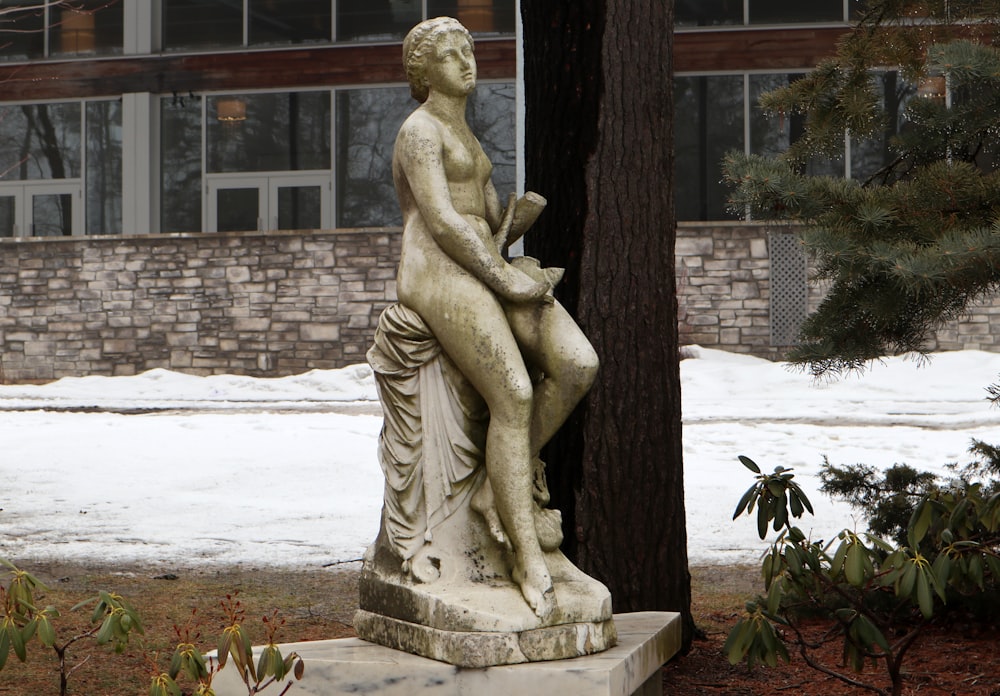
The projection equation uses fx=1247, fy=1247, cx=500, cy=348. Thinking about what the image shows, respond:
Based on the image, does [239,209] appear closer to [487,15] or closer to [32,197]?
[32,197]

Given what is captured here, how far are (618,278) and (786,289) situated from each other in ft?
38.8

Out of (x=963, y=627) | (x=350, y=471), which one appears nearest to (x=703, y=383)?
(x=350, y=471)

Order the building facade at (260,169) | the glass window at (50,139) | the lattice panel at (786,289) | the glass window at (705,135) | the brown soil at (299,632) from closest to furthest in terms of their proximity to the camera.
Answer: the brown soil at (299,632) < the lattice panel at (786,289) < the building facade at (260,169) < the glass window at (705,135) < the glass window at (50,139)

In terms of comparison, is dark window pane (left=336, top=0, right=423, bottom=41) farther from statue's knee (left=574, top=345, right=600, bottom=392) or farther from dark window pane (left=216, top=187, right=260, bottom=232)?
statue's knee (left=574, top=345, right=600, bottom=392)

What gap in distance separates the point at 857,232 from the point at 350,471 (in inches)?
246

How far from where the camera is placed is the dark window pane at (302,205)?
19.3 m

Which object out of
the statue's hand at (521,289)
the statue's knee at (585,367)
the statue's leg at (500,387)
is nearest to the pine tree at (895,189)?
the statue's knee at (585,367)

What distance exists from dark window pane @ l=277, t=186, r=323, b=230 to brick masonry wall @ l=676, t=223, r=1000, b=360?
19.7 feet

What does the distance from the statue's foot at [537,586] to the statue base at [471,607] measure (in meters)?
0.02

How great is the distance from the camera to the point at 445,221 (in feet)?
11.1

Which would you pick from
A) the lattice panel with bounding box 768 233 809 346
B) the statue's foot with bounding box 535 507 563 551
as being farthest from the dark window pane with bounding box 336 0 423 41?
the statue's foot with bounding box 535 507 563 551

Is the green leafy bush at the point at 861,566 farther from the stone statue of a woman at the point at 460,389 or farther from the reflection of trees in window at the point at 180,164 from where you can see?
the reflection of trees in window at the point at 180,164

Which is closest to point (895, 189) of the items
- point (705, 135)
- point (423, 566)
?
point (423, 566)

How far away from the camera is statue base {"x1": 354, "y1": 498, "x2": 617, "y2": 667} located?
10.7ft
